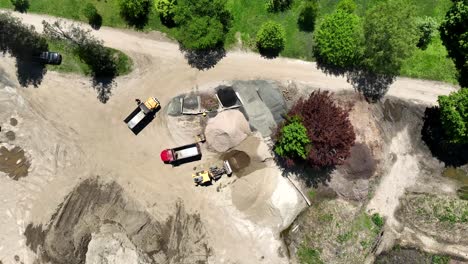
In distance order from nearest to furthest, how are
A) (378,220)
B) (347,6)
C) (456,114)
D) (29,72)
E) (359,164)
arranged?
(456,114)
(347,6)
(359,164)
(378,220)
(29,72)

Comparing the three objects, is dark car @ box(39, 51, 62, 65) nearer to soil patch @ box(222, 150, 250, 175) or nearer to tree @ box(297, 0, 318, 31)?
soil patch @ box(222, 150, 250, 175)

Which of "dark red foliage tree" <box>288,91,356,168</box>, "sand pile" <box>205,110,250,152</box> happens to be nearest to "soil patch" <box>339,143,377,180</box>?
"dark red foliage tree" <box>288,91,356,168</box>

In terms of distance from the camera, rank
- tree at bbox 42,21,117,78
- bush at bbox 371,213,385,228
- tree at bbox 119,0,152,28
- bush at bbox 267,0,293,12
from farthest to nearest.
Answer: bush at bbox 371,213,385,228 → bush at bbox 267,0,293,12 → tree at bbox 42,21,117,78 → tree at bbox 119,0,152,28

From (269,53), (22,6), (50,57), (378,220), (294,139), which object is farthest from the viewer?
(269,53)

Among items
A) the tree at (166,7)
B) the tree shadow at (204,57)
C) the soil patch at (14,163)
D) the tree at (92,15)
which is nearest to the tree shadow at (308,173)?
the tree shadow at (204,57)

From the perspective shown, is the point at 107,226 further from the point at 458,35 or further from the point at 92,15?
the point at 458,35

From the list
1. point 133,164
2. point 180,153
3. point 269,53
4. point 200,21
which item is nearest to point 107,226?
point 133,164

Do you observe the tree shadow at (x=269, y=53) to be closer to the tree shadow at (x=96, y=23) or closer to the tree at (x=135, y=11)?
the tree at (x=135, y=11)
